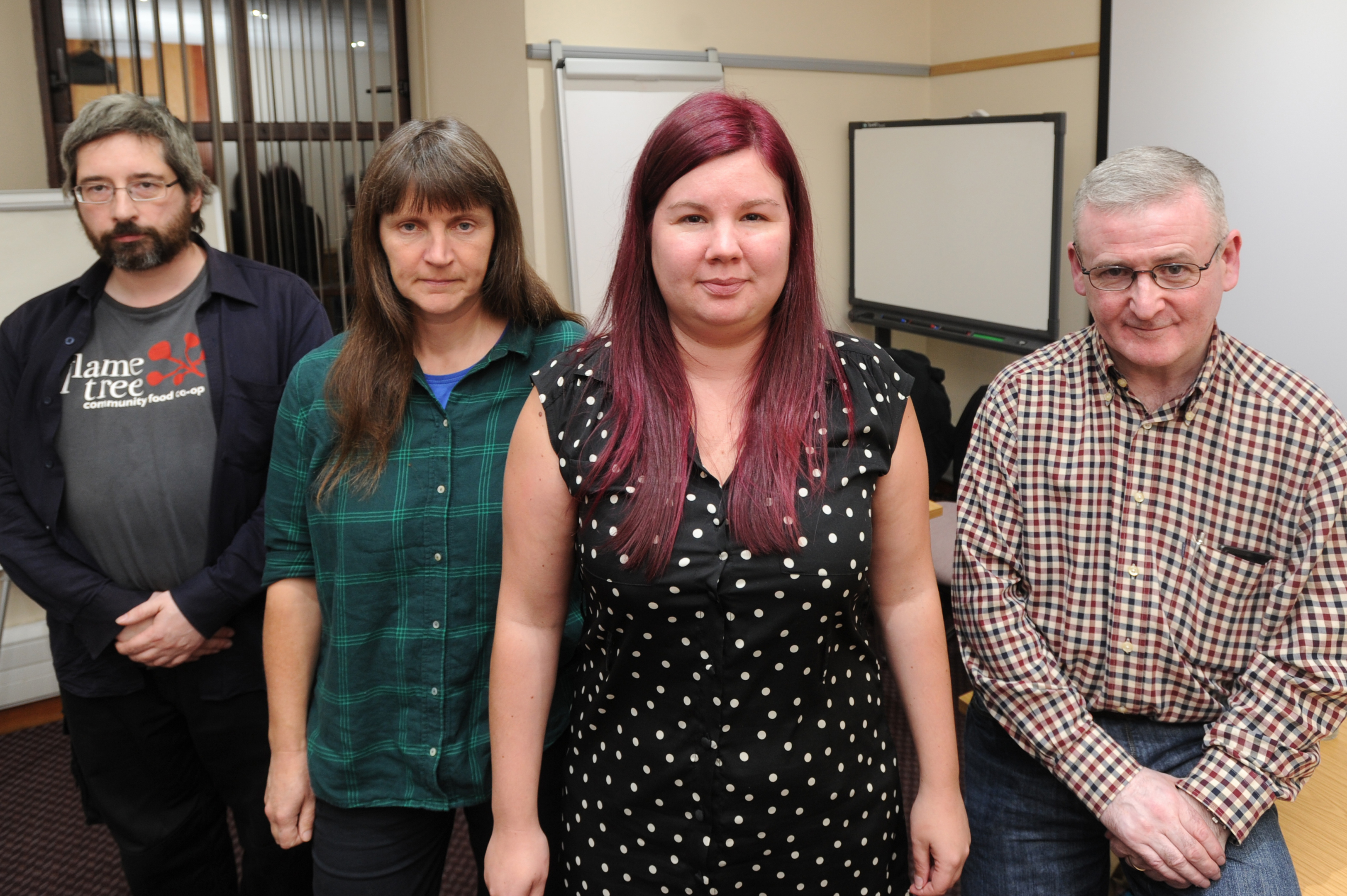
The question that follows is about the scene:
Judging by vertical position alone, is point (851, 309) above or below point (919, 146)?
below

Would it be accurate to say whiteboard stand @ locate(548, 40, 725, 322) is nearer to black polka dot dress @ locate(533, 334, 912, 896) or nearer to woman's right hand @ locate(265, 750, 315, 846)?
woman's right hand @ locate(265, 750, 315, 846)

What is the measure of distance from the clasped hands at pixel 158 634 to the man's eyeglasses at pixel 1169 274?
1.52 meters

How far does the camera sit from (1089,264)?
4.61ft

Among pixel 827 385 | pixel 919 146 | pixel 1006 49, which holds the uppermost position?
pixel 1006 49

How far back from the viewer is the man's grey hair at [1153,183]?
1343 millimetres

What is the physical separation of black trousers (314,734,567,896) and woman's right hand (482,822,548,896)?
91mm

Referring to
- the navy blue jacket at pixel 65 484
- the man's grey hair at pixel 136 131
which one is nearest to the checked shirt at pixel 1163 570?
the navy blue jacket at pixel 65 484

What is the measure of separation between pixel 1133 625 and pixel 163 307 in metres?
1.65

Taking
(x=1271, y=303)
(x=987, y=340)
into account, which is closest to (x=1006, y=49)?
(x=987, y=340)

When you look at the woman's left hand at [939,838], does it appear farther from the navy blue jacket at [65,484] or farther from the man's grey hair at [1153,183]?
the navy blue jacket at [65,484]

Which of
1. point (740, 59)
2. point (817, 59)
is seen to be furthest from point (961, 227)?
point (740, 59)

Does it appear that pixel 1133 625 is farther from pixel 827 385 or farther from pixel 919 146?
pixel 919 146

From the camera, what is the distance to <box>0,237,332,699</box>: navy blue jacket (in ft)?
5.64

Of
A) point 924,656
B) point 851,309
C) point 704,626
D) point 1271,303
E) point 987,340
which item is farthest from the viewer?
point 851,309
